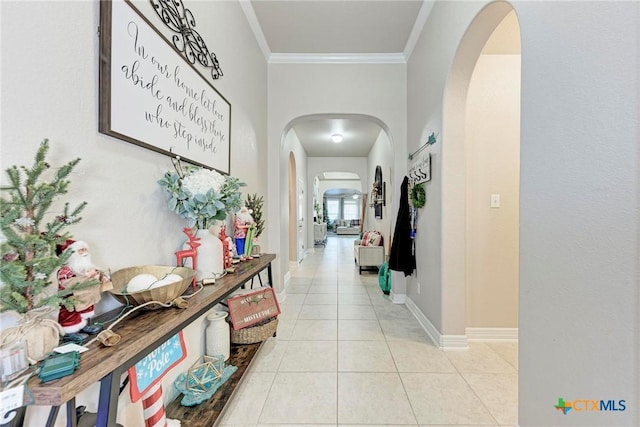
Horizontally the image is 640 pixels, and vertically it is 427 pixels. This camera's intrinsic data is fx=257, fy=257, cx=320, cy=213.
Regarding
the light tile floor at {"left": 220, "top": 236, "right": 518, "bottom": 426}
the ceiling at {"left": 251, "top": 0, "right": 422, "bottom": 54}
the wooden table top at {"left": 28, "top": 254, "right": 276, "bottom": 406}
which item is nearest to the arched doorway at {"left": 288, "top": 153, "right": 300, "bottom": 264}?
the ceiling at {"left": 251, "top": 0, "right": 422, "bottom": 54}

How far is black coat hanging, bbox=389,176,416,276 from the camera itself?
2.88 meters

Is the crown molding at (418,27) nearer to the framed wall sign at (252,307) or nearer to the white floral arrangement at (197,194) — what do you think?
the white floral arrangement at (197,194)

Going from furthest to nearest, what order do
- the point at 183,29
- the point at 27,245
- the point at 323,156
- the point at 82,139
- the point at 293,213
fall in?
the point at 323,156 → the point at 293,213 → the point at 183,29 → the point at 82,139 → the point at 27,245

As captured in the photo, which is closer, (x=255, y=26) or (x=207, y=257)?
(x=207, y=257)

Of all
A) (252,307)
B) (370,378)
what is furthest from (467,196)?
(252,307)

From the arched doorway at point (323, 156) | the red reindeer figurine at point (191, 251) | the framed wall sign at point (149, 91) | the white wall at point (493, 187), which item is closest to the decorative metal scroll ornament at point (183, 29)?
the framed wall sign at point (149, 91)

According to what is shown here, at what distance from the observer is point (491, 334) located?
2312mm

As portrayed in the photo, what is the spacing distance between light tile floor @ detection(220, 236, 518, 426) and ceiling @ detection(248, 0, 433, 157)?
100 inches

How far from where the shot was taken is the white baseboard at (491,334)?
2297 mm

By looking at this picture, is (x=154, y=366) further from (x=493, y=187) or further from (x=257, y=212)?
(x=493, y=187)

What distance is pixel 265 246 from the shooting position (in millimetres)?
3127

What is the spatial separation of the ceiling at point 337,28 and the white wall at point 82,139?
67.5 inches

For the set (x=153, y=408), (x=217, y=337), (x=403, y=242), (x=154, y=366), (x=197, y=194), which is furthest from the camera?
(x=403, y=242)

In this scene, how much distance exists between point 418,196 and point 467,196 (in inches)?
17.8
